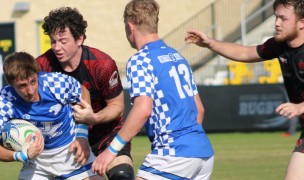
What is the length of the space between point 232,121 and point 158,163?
12945 millimetres

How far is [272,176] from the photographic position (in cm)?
1128

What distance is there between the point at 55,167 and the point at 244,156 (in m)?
7.45

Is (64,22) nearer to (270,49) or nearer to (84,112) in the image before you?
(84,112)

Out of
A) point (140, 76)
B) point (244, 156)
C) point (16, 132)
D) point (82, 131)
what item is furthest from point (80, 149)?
point (244, 156)

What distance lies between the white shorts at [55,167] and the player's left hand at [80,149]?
9cm

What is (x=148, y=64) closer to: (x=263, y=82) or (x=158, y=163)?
(x=158, y=163)

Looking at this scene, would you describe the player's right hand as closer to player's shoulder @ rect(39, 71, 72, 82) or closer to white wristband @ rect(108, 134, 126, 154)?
player's shoulder @ rect(39, 71, 72, 82)

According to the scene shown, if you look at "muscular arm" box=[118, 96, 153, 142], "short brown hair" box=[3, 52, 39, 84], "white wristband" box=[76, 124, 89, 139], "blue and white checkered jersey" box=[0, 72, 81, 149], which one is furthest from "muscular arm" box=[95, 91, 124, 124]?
"muscular arm" box=[118, 96, 153, 142]

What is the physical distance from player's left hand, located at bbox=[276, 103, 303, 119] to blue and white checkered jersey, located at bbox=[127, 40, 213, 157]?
67 cm

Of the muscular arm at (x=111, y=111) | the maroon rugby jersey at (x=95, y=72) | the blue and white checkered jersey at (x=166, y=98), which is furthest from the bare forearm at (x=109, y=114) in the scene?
the blue and white checkered jersey at (x=166, y=98)

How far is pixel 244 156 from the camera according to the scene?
13.9 meters

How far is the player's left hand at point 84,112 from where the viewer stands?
6645mm

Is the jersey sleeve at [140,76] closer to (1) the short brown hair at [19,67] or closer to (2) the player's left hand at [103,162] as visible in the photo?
(2) the player's left hand at [103,162]

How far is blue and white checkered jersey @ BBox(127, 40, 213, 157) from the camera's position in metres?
5.79
